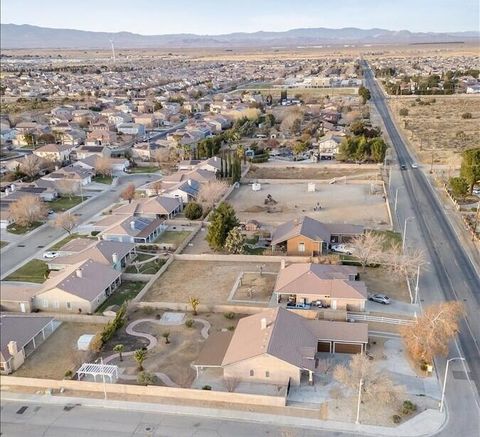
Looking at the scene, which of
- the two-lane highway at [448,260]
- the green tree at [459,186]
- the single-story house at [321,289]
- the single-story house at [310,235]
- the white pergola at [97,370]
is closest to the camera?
the white pergola at [97,370]

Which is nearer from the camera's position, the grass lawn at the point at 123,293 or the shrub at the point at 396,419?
the shrub at the point at 396,419

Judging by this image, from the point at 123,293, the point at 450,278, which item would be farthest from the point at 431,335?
the point at 123,293

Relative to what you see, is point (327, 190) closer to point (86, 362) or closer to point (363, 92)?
point (86, 362)

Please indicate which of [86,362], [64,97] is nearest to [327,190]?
[86,362]

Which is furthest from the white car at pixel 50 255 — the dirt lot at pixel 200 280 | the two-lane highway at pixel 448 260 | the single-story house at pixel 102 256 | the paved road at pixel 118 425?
the two-lane highway at pixel 448 260

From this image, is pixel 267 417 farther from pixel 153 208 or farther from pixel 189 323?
pixel 153 208

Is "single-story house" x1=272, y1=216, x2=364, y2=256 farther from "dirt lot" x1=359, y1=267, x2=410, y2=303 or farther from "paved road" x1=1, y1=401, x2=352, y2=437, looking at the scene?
"paved road" x1=1, y1=401, x2=352, y2=437

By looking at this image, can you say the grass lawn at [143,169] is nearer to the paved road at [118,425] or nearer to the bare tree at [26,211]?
the bare tree at [26,211]

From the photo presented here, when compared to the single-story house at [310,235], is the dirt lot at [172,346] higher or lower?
lower
